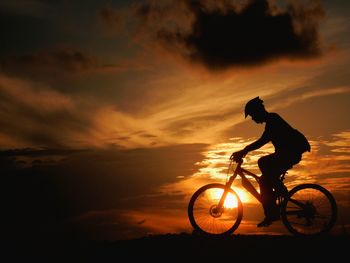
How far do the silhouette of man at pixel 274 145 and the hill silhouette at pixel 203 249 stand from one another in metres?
0.73

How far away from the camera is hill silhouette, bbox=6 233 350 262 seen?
8633 mm

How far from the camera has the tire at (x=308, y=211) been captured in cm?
1021

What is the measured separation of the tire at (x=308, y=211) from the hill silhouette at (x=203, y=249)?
0.23 m

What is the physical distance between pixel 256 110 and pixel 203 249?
122 inches

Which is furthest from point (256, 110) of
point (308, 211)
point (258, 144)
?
point (308, 211)

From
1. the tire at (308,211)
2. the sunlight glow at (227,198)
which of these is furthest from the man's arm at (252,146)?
the tire at (308,211)

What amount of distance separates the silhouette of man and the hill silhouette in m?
0.73

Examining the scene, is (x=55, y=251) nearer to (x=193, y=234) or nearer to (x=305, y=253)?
(x=193, y=234)

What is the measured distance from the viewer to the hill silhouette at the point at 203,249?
863cm

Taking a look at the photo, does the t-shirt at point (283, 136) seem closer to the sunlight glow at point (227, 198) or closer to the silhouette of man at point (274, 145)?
the silhouette of man at point (274, 145)

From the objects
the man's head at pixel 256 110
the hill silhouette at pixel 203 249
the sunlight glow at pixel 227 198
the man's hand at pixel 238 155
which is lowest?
the hill silhouette at pixel 203 249

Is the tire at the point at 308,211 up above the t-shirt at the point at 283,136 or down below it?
below

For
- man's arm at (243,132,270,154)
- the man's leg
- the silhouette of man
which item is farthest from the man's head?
the man's leg

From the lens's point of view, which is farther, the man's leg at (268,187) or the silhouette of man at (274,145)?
the man's leg at (268,187)
